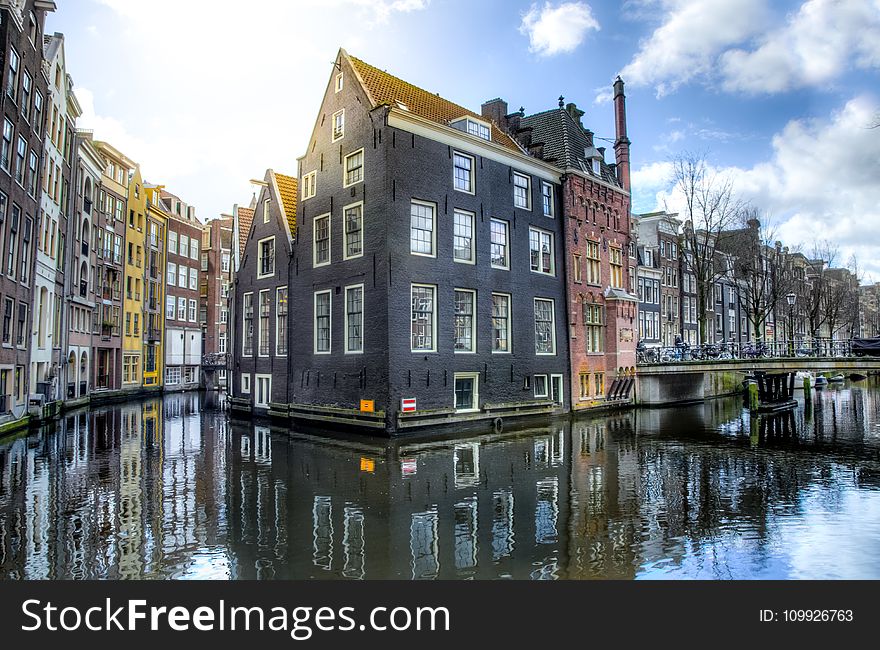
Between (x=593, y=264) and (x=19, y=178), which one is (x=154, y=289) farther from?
(x=593, y=264)

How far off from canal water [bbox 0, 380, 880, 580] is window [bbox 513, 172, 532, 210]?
13229 millimetres

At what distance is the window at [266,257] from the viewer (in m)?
32.5

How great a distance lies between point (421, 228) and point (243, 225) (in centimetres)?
1642

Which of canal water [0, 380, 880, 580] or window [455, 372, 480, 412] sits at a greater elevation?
window [455, 372, 480, 412]

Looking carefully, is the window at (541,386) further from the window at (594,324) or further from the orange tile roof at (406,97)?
the orange tile roof at (406,97)

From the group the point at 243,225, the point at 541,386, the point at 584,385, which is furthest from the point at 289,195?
the point at 584,385

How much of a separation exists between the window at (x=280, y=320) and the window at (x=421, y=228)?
9369 mm

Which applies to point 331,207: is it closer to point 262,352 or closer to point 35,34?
point 262,352

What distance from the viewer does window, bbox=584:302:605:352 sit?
34.7 meters

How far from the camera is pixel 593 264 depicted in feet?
117

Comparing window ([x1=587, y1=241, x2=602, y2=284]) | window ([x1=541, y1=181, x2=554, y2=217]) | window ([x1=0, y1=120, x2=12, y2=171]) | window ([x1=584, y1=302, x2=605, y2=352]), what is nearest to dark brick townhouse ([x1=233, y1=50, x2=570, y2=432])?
window ([x1=541, y1=181, x2=554, y2=217])

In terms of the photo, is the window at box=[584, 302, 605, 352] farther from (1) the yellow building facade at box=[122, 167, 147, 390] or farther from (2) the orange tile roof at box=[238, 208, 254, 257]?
(1) the yellow building facade at box=[122, 167, 147, 390]

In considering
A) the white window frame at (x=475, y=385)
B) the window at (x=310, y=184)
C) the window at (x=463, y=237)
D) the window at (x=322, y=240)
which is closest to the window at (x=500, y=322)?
the white window frame at (x=475, y=385)

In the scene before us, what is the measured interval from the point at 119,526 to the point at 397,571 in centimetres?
590
